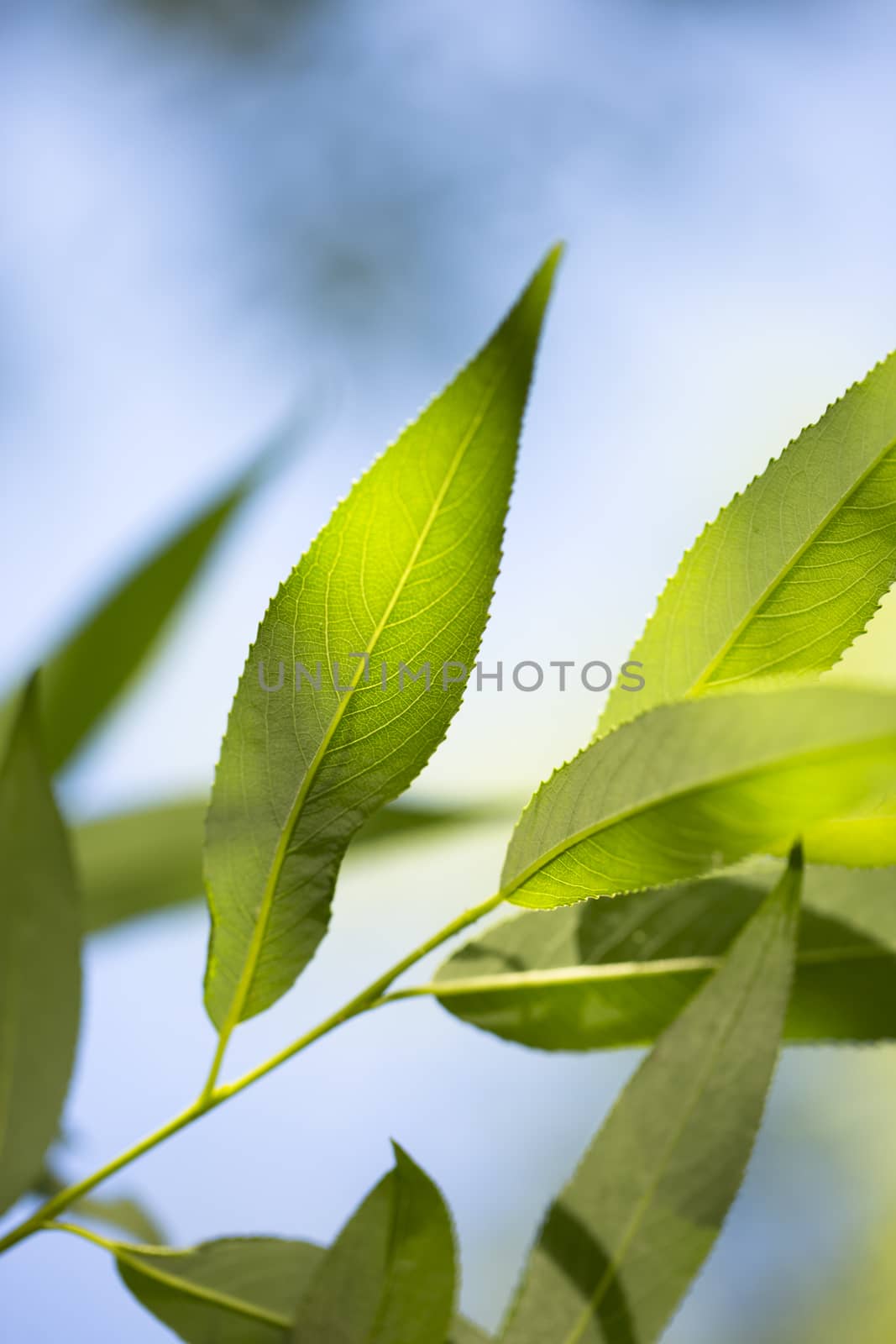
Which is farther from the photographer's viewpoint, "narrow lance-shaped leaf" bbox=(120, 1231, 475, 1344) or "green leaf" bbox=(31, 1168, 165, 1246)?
"green leaf" bbox=(31, 1168, 165, 1246)

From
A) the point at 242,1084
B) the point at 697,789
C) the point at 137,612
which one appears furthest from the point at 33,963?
the point at 137,612

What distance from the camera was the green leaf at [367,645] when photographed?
0.61 feet

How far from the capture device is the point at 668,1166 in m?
0.19

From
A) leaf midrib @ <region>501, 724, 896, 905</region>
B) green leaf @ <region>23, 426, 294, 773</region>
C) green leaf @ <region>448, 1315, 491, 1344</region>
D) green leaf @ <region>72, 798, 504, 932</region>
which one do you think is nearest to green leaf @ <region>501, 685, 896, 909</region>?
leaf midrib @ <region>501, 724, 896, 905</region>

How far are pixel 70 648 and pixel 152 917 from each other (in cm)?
17

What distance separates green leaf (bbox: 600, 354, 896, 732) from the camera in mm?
185

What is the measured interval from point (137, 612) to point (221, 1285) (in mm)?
388

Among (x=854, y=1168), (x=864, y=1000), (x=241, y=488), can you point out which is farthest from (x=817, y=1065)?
(x=864, y=1000)

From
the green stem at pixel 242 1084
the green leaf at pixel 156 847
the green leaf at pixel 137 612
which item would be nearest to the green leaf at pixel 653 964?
the green stem at pixel 242 1084

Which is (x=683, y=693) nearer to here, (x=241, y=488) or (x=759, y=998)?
(x=759, y=998)

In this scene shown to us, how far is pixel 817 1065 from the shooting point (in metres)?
2.33

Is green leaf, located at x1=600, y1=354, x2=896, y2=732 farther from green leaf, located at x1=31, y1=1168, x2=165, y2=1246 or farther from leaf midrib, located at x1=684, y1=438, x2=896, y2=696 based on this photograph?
green leaf, located at x1=31, y1=1168, x2=165, y2=1246

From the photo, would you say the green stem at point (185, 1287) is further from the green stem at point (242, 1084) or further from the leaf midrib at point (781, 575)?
the leaf midrib at point (781, 575)

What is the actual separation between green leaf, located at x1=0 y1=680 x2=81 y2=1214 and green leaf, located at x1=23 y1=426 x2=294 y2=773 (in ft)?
0.99
